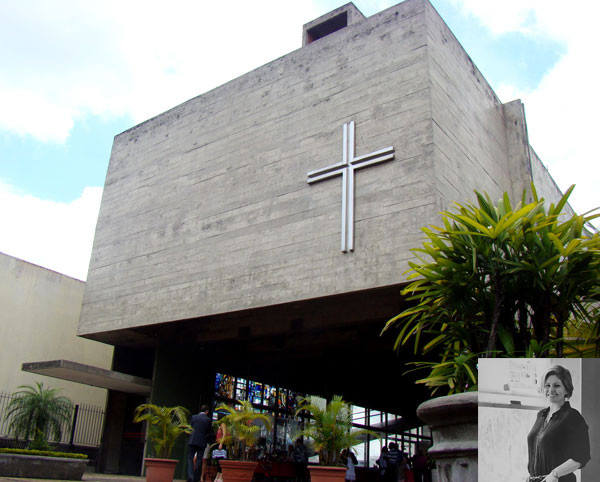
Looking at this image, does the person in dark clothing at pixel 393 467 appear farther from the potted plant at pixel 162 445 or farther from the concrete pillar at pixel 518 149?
the concrete pillar at pixel 518 149

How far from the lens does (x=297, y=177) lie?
13344mm

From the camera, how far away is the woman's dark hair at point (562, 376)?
8.96 ft

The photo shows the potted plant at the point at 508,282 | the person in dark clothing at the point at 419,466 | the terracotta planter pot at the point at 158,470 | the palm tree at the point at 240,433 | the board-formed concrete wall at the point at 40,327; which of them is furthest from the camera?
the board-formed concrete wall at the point at 40,327

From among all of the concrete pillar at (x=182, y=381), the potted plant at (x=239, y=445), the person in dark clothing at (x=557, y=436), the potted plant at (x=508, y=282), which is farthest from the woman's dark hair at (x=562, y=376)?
the concrete pillar at (x=182, y=381)

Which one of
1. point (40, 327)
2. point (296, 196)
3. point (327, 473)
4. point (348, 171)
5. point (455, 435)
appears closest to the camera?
point (455, 435)

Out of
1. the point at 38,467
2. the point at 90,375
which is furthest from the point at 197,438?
the point at 90,375

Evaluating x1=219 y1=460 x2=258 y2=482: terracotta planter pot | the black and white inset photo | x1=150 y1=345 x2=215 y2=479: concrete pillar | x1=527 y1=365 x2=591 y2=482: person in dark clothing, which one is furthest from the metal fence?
x1=527 y1=365 x2=591 y2=482: person in dark clothing

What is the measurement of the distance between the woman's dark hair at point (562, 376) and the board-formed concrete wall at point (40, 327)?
61.4ft

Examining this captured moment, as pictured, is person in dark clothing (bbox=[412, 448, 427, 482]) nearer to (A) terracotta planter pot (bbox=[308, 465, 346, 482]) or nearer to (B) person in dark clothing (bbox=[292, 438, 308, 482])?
(B) person in dark clothing (bbox=[292, 438, 308, 482])

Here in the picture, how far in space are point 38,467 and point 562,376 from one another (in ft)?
32.5

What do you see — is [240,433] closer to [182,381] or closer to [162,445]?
[162,445]

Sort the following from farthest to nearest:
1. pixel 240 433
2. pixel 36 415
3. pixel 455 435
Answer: pixel 36 415 < pixel 240 433 < pixel 455 435

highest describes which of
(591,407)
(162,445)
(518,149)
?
(518,149)

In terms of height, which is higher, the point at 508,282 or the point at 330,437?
the point at 508,282
